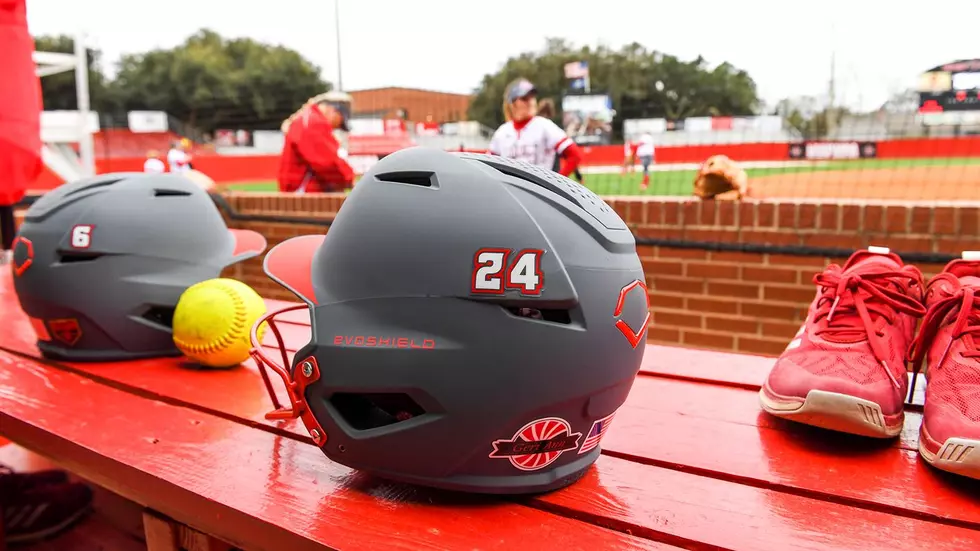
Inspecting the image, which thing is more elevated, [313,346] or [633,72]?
[633,72]

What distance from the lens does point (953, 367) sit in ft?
3.34

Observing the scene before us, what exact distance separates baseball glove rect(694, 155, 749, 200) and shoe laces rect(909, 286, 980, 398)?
2259 mm

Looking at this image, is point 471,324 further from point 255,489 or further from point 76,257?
point 76,257

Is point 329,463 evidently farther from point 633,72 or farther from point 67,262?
point 633,72

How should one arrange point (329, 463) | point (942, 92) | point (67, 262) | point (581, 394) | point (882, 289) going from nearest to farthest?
point (581, 394)
point (329, 463)
point (882, 289)
point (67, 262)
point (942, 92)

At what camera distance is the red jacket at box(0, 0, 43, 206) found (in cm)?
265

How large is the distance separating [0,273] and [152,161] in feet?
25.9

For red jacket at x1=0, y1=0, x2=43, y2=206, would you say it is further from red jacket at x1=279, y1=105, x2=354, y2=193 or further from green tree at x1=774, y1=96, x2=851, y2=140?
green tree at x1=774, y1=96, x2=851, y2=140

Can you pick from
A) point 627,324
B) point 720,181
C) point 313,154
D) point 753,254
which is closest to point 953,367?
point 627,324

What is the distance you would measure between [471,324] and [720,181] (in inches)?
111

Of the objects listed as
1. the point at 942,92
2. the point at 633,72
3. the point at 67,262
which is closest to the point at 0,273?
the point at 67,262

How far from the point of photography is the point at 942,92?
960cm

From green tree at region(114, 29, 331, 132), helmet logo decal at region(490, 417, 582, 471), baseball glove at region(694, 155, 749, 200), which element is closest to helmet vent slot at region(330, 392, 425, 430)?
helmet logo decal at region(490, 417, 582, 471)

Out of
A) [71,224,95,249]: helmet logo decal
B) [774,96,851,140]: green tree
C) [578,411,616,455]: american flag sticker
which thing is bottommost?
[578,411,616,455]: american flag sticker
